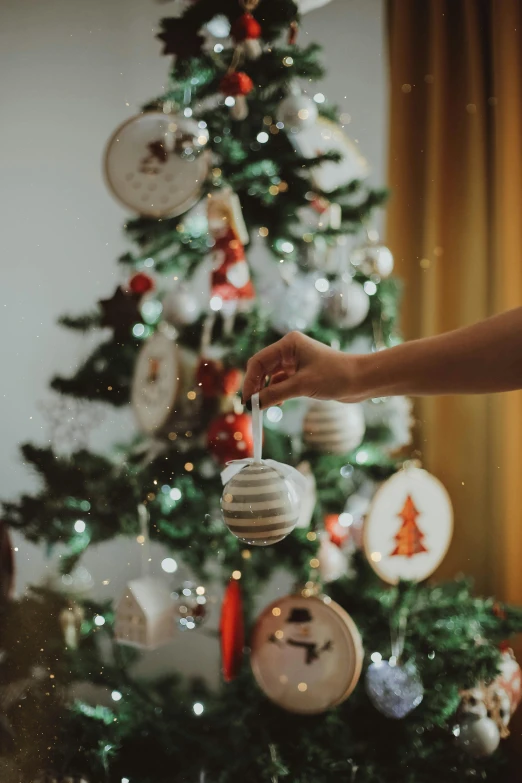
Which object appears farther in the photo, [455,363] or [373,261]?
[373,261]

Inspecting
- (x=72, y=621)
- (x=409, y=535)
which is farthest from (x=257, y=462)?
(x=72, y=621)

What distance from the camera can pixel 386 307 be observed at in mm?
1363

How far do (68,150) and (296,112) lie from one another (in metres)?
0.91

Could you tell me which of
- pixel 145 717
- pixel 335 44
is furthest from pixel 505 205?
pixel 145 717

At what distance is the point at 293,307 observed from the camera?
1269 mm

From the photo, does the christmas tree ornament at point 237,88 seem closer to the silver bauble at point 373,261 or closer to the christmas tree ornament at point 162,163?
the christmas tree ornament at point 162,163

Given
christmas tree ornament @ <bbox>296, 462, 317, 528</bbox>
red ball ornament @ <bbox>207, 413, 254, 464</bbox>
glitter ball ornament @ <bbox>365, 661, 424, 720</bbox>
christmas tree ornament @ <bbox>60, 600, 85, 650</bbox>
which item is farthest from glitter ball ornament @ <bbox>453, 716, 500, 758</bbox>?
christmas tree ornament @ <bbox>60, 600, 85, 650</bbox>

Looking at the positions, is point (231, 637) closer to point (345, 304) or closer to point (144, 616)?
point (144, 616)

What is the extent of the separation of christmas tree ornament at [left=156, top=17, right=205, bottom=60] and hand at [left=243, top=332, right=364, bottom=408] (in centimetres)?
74

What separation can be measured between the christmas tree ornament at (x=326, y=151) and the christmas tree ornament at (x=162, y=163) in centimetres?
20

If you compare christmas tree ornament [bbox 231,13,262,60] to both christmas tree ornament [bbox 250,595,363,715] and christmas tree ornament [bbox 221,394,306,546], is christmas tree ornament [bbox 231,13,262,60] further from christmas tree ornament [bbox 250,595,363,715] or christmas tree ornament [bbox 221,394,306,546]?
christmas tree ornament [bbox 250,595,363,715]

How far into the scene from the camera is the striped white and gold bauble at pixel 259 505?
2.61 ft

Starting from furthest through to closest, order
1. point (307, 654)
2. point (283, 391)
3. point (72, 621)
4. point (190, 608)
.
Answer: point (72, 621), point (190, 608), point (307, 654), point (283, 391)

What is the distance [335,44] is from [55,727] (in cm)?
196
